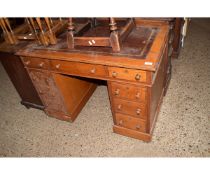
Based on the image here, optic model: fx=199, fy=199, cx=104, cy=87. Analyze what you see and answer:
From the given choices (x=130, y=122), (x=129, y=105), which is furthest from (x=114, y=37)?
(x=130, y=122)

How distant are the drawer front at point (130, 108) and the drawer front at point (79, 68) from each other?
0.38 metres

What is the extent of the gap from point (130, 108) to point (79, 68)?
71 centimetres

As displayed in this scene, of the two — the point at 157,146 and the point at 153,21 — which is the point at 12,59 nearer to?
the point at 153,21

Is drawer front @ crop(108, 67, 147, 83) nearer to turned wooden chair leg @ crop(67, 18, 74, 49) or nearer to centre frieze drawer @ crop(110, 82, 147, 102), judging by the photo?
centre frieze drawer @ crop(110, 82, 147, 102)

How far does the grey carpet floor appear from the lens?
240 cm

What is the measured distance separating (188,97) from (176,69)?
769 millimetres

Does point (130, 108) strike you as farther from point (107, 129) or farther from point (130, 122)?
point (107, 129)

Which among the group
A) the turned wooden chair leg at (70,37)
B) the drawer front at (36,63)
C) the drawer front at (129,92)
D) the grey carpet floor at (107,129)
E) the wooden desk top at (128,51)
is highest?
the turned wooden chair leg at (70,37)

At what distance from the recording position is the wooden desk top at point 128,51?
5.95ft

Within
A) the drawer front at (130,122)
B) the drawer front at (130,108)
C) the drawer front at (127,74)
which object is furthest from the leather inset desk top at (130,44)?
the drawer front at (130,122)

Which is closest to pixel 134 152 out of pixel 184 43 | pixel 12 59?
pixel 12 59

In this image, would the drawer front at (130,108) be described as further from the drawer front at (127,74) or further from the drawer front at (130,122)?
the drawer front at (127,74)

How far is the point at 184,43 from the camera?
4.31 metres

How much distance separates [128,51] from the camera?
1940mm
